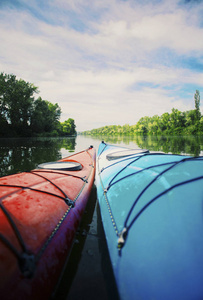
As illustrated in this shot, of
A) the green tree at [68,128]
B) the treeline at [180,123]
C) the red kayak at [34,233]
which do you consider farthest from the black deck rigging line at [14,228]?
the green tree at [68,128]

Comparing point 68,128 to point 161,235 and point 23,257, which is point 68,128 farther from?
point 161,235

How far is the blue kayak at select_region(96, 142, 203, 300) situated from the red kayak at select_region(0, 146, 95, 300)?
0.73m

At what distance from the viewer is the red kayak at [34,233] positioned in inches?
52.2

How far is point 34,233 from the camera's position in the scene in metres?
1.79

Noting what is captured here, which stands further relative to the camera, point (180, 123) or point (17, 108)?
point (180, 123)

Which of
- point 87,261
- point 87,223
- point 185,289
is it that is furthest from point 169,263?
point 87,223

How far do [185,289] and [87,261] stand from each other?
1515 mm

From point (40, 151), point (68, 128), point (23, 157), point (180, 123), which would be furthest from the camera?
point (68, 128)

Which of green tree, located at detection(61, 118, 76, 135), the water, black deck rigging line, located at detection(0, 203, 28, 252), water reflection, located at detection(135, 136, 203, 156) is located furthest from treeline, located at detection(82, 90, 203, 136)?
black deck rigging line, located at detection(0, 203, 28, 252)

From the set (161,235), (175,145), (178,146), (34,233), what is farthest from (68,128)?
(161,235)

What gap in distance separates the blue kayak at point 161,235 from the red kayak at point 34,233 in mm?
731

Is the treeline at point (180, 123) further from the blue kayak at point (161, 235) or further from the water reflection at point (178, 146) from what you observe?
the blue kayak at point (161, 235)

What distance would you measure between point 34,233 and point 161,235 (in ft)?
5.08

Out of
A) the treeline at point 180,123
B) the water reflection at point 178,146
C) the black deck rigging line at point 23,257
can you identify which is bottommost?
the black deck rigging line at point 23,257
